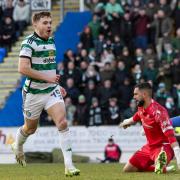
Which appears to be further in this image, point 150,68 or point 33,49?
point 150,68

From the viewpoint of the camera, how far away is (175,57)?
24453 mm

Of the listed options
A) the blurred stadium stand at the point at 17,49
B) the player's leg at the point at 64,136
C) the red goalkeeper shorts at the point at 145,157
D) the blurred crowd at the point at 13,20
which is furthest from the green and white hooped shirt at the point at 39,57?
the blurred crowd at the point at 13,20

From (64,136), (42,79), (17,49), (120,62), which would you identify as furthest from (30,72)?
(17,49)

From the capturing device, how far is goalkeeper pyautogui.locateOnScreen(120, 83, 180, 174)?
1269cm

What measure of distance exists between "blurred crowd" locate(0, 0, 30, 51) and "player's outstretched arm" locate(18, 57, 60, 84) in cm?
1687

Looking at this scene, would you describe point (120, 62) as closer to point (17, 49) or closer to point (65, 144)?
A: point (17, 49)

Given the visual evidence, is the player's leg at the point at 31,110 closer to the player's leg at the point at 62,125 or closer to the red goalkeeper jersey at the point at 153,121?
the player's leg at the point at 62,125

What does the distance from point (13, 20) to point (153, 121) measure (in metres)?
16.9

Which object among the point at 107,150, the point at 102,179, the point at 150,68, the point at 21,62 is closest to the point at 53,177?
the point at 102,179

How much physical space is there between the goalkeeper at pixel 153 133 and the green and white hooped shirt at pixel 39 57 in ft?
5.13

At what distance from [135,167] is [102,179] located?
229 cm

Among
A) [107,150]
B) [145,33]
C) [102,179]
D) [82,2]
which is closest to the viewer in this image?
[102,179]

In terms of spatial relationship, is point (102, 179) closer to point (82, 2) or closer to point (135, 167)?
point (135, 167)

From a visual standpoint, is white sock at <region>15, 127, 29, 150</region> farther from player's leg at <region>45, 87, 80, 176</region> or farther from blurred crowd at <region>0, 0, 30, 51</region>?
blurred crowd at <region>0, 0, 30, 51</region>
